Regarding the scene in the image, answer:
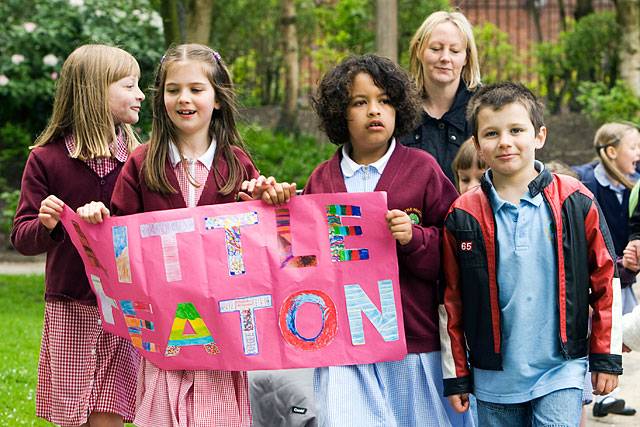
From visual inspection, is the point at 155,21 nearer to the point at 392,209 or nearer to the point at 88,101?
the point at 88,101

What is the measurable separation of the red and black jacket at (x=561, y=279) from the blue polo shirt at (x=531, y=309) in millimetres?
25

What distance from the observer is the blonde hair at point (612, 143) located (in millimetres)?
6234

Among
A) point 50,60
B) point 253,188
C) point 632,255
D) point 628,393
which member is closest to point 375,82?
point 253,188

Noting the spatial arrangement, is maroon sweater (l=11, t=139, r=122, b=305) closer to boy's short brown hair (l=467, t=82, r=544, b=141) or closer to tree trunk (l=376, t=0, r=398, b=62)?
boy's short brown hair (l=467, t=82, r=544, b=141)

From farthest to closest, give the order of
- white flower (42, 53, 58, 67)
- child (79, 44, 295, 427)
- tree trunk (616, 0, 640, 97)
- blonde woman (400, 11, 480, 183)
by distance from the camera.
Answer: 1. tree trunk (616, 0, 640, 97)
2. white flower (42, 53, 58, 67)
3. blonde woman (400, 11, 480, 183)
4. child (79, 44, 295, 427)

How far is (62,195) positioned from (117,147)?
0.99ft

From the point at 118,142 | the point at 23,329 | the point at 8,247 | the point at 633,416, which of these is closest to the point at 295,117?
the point at 8,247

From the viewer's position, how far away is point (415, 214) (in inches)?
154

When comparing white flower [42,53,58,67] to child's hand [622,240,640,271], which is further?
white flower [42,53,58,67]

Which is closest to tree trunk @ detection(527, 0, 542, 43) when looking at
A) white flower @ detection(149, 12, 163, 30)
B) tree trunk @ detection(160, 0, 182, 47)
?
white flower @ detection(149, 12, 163, 30)

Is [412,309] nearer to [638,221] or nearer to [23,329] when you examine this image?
[638,221]

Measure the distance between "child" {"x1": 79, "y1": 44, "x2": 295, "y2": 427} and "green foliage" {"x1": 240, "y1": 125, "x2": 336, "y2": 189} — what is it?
26.7 feet

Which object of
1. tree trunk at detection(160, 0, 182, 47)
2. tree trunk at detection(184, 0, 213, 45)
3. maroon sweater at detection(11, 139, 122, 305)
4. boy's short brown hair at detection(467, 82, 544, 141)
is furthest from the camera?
tree trunk at detection(160, 0, 182, 47)

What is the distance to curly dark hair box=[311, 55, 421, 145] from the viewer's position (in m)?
3.95
